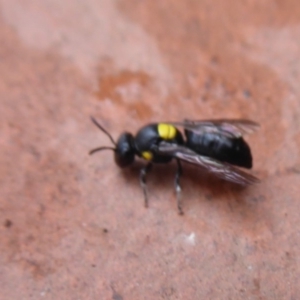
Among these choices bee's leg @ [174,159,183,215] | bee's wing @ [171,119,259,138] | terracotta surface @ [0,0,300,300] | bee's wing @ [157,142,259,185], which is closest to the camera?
terracotta surface @ [0,0,300,300]

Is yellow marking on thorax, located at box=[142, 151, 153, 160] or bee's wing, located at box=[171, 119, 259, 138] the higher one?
bee's wing, located at box=[171, 119, 259, 138]

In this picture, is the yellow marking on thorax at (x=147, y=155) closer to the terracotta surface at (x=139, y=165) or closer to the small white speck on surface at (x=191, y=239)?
the terracotta surface at (x=139, y=165)

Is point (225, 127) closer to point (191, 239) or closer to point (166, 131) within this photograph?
point (166, 131)

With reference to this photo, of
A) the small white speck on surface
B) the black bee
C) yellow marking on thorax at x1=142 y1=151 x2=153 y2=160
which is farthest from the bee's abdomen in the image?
the small white speck on surface

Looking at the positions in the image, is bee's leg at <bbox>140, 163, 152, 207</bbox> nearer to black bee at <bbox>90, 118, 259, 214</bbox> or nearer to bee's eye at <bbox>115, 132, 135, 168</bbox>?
black bee at <bbox>90, 118, 259, 214</bbox>

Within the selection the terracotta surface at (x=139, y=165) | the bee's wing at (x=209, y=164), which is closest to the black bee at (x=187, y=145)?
the bee's wing at (x=209, y=164)

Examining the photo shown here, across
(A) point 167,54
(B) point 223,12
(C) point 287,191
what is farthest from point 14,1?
(C) point 287,191
